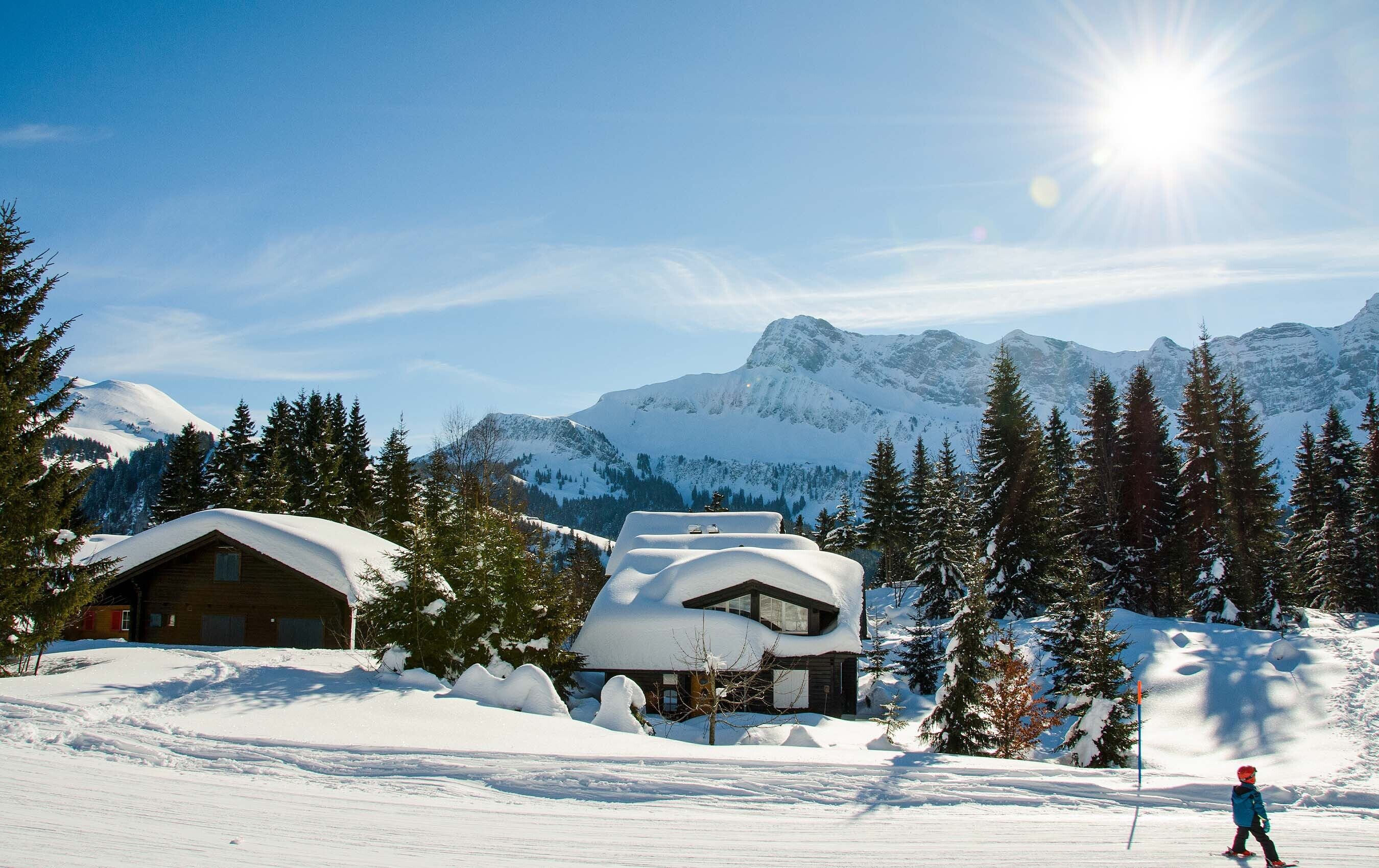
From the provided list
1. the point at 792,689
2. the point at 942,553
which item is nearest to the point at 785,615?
the point at 792,689

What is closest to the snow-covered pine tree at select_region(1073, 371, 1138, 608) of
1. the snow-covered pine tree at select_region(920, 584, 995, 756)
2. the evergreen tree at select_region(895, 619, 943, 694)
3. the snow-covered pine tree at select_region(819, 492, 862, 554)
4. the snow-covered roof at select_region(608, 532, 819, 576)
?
the evergreen tree at select_region(895, 619, 943, 694)

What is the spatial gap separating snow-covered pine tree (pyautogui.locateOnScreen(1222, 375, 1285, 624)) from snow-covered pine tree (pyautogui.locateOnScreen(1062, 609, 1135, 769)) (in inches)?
692

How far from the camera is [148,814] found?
959 centimetres

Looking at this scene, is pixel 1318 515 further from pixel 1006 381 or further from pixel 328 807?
pixel 328 807

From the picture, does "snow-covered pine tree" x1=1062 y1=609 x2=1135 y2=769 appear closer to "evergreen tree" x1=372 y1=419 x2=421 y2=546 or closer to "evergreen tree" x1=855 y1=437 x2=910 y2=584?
"evergreen tree" x1=372 y1=419 x2=421 y2=546

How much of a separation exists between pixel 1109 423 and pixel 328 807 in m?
42.4

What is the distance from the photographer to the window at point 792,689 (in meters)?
29.9

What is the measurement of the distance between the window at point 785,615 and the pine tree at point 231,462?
1210 inches

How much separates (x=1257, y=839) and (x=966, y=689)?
9674mm

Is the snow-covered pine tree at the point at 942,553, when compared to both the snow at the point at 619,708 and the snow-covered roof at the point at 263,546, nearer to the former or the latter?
the snow at the point at 619,708

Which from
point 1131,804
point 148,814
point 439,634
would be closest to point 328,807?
point 148,814

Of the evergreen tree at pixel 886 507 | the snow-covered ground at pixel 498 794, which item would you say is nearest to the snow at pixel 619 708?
the snow-covered ground at pixel 498 794

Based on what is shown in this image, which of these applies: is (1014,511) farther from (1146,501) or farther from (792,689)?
(792,689)

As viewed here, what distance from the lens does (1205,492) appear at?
117 ft
